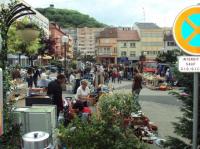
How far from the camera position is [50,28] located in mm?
142625

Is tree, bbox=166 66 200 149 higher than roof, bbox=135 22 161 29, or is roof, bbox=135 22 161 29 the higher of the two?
roof, bbox=135 22 161 29

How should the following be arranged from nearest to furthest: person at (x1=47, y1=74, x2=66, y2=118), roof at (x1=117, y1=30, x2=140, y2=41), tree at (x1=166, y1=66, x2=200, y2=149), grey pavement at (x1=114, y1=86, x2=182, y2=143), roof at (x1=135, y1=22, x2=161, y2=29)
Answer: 1. tree at (x1=166, y1=66, x2=200, y2=149)
2. person at (x1=47, y1=74, x2=66, y2=118)
3. grey pavement at (x1=114, y1=86, x2=182, y2=143)
4. roof at (x1=117, y1=30, x2=140, y2=41)
5. roof at (x1=135, y1=22, x2=161, y2=29)

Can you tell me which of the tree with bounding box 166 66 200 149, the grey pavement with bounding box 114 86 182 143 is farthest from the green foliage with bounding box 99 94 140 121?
the grey pavement with bounding box 114 86 182 143

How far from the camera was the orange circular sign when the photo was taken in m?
5.92

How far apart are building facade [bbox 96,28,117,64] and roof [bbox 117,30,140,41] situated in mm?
2095

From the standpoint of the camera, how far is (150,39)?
449ft

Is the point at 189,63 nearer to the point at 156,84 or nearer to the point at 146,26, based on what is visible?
the point at 156,84

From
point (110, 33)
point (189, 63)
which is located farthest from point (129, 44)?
point (189, 63)

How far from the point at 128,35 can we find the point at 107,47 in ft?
24.1

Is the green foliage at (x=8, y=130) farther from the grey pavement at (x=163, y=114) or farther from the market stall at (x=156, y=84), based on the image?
the market stall at (x=156, y=84)

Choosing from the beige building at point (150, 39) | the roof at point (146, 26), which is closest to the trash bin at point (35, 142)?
the beige building at point (150, 39)

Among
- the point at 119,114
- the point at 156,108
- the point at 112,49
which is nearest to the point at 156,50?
the point at 112,49

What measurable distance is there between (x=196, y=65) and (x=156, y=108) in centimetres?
1583

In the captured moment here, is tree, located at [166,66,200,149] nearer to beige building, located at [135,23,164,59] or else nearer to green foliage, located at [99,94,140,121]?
green foliage, located at [99,94,140,121]
